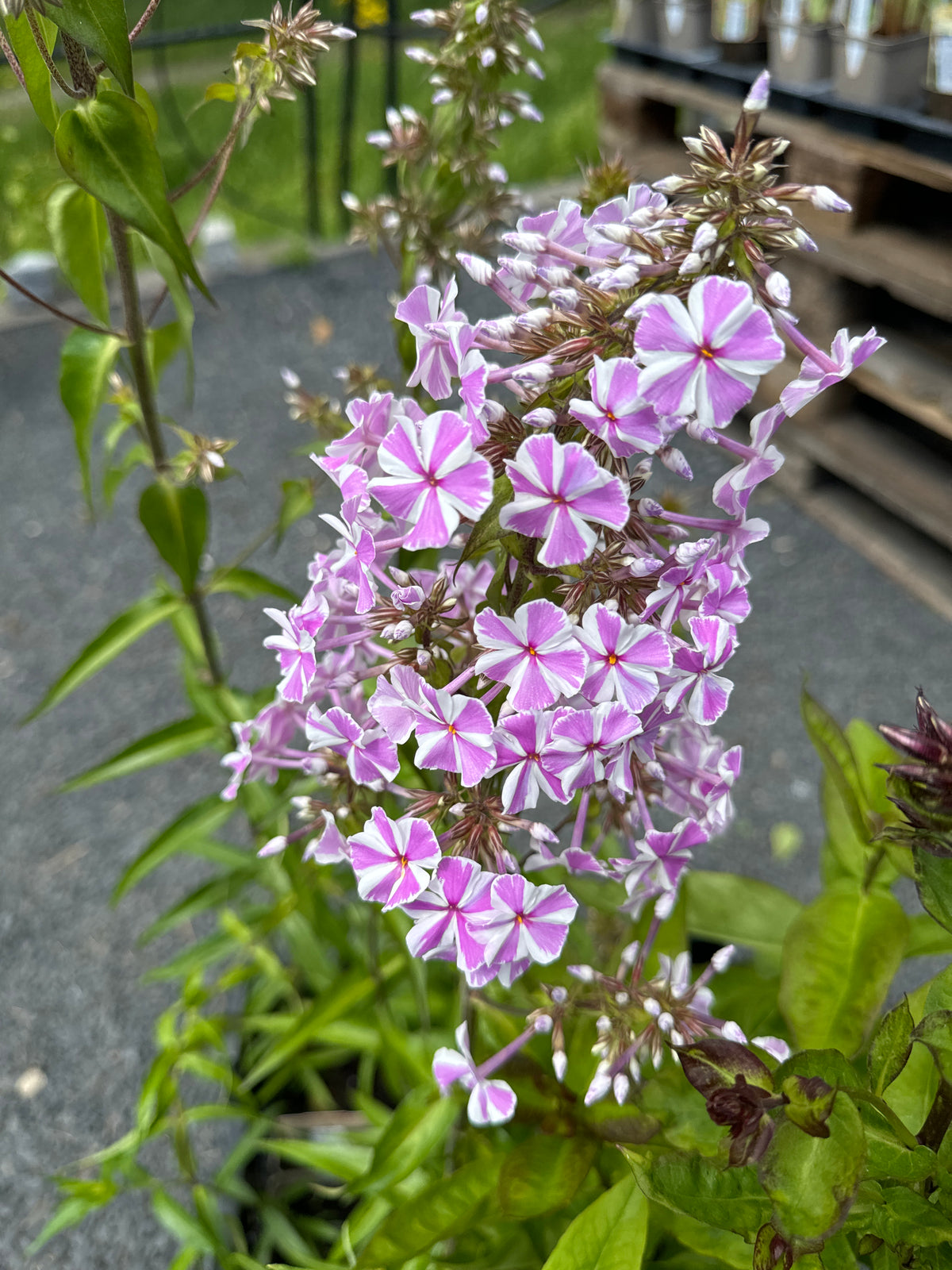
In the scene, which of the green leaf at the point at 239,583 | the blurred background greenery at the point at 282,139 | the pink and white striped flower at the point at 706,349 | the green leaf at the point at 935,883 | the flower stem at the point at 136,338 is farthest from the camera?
the blurred background greenery at the point at 282,139

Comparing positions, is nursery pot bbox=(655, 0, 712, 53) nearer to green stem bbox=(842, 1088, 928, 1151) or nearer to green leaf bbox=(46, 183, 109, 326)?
green leaf bbox=(46, 183, 109, 326)

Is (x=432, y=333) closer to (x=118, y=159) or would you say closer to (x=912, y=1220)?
(x=118, y=159)

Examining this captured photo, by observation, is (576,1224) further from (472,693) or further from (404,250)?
(404,250)

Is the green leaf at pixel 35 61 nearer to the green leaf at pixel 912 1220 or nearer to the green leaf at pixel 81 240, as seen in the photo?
the green leaf at pixel 81 240

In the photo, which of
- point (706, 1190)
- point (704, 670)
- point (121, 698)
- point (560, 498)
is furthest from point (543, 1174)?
point (121, 698)

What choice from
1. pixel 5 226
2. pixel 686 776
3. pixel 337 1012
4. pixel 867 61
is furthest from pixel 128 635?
pixel 5 226

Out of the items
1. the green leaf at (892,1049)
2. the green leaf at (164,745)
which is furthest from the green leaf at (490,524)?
the green leaf at (164,745)
